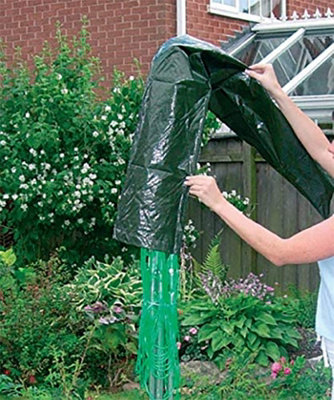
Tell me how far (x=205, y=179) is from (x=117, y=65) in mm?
8170

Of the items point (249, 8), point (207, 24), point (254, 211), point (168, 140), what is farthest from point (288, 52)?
point (168, 140)

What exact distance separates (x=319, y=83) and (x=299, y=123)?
5.83 meters

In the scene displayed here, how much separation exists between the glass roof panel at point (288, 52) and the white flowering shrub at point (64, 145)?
2202 millimetres

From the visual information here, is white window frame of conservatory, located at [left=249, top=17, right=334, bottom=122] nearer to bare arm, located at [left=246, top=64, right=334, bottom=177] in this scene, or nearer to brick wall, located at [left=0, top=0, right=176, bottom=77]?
brick wall, located at [left=0, top=0, right=176, bottom=77]

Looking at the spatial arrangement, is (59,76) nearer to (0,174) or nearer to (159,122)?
(0,174)

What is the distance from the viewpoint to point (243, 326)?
715 centimetres

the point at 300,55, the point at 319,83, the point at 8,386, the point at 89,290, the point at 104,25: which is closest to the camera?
the point at 8,386

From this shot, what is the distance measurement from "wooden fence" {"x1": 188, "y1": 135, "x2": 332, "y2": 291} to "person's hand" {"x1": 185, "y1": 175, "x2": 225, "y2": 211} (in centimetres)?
537

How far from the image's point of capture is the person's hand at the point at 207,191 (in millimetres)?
3852

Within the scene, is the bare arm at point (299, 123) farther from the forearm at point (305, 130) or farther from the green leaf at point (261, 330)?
the green leaf at point (261, 330)

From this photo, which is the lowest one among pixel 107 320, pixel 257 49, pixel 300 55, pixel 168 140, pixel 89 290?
pixel 107 320

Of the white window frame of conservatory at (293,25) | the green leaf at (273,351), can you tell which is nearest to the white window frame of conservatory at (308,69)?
the white window frame of conservatory at (293,25)

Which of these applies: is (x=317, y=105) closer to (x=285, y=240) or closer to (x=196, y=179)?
(x=196, y=179)

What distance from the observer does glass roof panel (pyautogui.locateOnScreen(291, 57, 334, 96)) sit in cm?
1019
